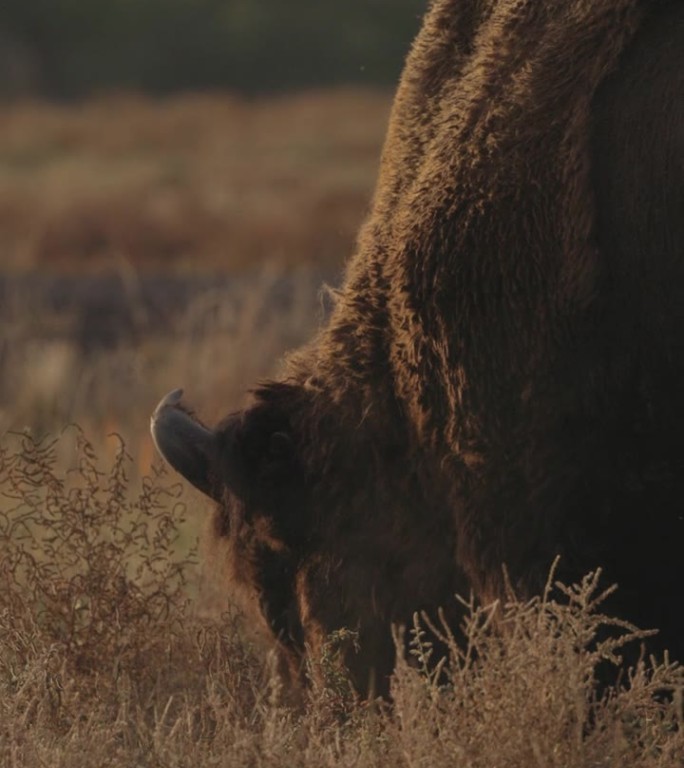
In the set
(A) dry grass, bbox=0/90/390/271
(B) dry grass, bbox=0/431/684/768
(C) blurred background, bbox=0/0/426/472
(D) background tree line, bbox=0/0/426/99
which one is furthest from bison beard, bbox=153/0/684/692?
(D) background tree line, bbox=0/0/426/99

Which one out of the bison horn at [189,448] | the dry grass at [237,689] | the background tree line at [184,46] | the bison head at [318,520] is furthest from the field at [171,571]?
the background tree line at [184,46]

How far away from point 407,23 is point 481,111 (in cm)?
4291

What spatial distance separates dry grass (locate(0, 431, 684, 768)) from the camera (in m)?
4.12

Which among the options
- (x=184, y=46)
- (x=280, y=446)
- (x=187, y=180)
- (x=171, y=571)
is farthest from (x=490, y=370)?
(x=184, y=46)

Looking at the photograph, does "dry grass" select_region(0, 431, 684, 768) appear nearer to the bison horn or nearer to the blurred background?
the bison horn

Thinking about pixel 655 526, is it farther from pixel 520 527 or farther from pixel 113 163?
pixel 113 163

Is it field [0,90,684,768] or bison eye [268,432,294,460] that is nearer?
field [0,90,684,768]

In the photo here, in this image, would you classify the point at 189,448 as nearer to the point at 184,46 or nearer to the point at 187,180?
the point at 187,180

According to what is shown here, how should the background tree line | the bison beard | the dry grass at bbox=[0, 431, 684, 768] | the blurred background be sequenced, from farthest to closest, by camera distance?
1. the background tree line
2. the blurred background
3. the bison beard
4. the dry grass at bbox=[0, 431, 684, 768]

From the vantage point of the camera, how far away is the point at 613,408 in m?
4.53

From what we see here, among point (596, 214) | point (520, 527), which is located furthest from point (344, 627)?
point (596, 214)

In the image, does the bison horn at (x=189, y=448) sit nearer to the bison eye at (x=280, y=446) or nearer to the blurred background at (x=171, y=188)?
the bison eye at (x=280, y=446)

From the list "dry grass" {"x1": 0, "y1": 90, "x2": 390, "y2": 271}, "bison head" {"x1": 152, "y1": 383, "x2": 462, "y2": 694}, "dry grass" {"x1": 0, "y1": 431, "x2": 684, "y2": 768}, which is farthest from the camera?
"dry grass" {"x1": 0, "y1": 90, "x2": 390, "y2": 271}

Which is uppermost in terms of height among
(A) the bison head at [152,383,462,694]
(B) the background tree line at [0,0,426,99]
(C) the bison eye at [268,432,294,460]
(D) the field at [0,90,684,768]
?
(B) the background tree line at [0,0,426,99]
